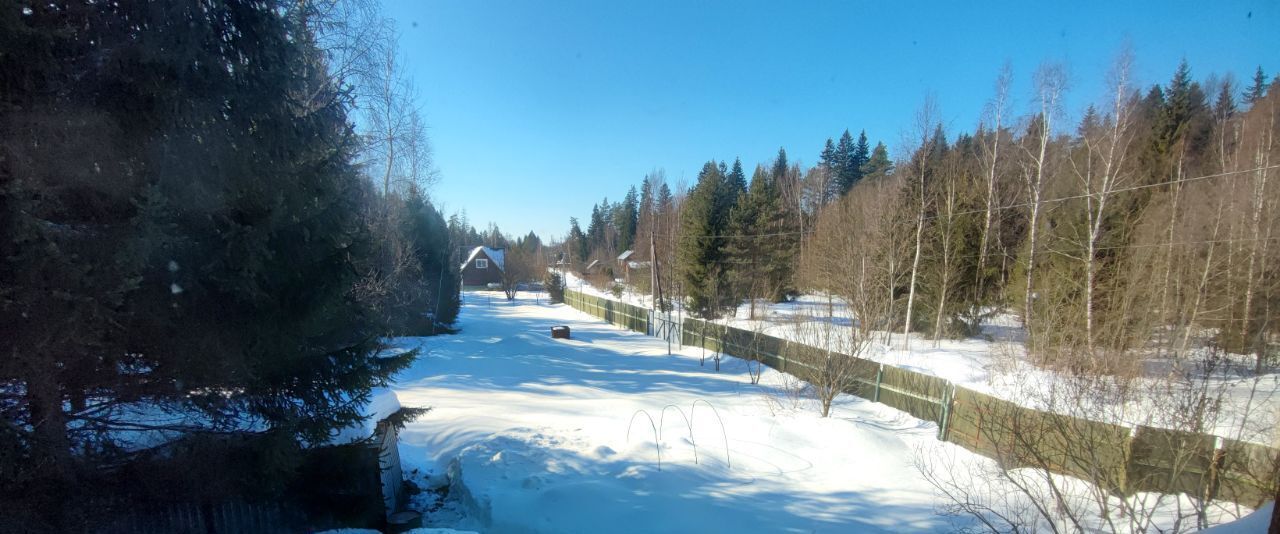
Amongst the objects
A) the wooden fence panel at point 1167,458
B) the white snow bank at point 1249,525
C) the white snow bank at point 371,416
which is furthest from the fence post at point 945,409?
the white snow bank at point 371,416

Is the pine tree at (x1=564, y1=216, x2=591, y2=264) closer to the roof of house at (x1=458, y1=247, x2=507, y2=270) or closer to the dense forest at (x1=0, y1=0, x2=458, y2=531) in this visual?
the roof of house at (x1=458, y1=247, x2=507, y2=270)

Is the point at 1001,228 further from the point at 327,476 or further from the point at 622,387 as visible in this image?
the point at 327,476

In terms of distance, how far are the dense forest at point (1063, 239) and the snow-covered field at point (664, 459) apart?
3.16 m

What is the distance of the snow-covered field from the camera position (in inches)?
212

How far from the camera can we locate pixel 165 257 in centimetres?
299

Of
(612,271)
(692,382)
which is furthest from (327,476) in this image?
(612,271)

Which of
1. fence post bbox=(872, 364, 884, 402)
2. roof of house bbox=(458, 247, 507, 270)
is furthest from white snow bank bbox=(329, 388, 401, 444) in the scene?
roof of house bbox=(458, 247, 507, 270)

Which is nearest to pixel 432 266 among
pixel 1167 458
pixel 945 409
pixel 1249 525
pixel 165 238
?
pixel 165 238

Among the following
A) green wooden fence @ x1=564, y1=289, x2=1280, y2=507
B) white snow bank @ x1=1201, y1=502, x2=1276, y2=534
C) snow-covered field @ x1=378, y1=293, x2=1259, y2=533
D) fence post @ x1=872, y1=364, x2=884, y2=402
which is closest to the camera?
white snow bank @ x1=1201, y1=502, x2=1276, y2=534

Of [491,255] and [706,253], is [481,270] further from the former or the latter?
[706,253]

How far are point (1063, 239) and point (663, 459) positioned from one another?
47.7 feet

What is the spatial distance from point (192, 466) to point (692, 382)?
11737 mm

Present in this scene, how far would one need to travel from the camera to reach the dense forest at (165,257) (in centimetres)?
254

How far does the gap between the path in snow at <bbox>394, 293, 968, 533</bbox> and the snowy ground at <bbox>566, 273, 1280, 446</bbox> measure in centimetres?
202
